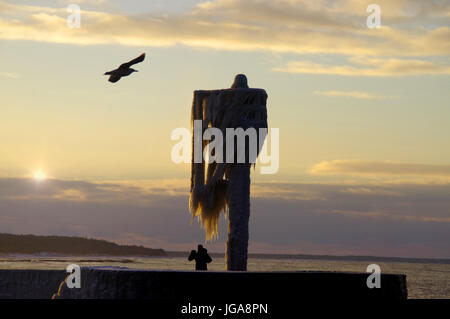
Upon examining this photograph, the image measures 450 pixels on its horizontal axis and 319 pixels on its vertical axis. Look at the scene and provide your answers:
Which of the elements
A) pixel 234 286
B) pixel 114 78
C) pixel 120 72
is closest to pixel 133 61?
pixel 120 72

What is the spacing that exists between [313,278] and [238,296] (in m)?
1.75

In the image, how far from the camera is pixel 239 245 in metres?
26.7

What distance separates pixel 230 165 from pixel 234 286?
8556 mm

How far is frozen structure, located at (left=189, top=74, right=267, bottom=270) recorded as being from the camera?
86.8 feet

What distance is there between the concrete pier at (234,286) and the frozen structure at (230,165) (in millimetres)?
7498

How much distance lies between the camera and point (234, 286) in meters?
18.8

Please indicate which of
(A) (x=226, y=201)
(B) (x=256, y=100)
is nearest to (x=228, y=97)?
(B) (x=256, y=100)

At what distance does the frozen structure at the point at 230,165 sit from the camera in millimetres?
26453

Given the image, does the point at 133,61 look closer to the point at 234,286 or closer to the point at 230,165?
the point at 230,165

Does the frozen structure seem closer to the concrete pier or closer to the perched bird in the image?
the perched bird

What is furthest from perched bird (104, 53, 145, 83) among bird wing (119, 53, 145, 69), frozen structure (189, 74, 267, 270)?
frozen structure (189, 74, 267, 270)

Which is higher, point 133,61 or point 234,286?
point 133,61

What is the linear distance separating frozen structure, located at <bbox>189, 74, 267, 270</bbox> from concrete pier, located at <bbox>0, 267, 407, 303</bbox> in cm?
750
